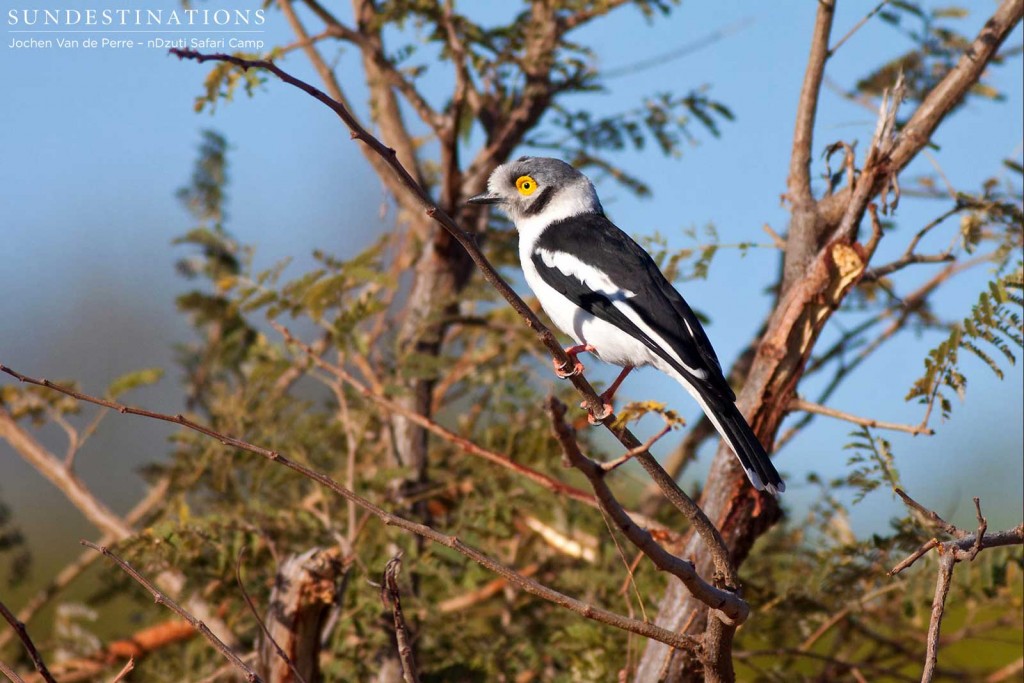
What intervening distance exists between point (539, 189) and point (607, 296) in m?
0.79

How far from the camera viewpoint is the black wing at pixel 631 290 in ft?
9.05

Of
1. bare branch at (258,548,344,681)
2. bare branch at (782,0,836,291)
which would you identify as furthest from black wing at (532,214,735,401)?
bare branch at (258,548,344,681)

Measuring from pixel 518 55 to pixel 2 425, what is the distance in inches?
107

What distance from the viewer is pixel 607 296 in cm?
297

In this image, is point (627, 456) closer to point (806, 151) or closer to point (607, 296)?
point (607, 296)

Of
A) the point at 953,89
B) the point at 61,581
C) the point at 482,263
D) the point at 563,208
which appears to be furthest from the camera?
the point at 61,581

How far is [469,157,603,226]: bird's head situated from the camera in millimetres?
3602

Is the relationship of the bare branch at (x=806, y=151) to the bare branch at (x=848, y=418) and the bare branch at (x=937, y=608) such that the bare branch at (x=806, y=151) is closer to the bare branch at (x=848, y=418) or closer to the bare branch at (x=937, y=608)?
the bare branch at (x=848, y=418)

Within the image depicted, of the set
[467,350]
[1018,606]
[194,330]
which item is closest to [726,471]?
[1018,606]

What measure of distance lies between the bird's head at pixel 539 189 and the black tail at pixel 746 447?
1244 millimetres

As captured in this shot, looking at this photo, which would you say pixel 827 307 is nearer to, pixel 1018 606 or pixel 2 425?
pixel 1018 606

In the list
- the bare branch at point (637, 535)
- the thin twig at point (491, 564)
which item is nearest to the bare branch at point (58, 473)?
the thin twig at point (491, 564)

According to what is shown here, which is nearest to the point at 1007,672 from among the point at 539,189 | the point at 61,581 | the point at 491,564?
the point at 539,189

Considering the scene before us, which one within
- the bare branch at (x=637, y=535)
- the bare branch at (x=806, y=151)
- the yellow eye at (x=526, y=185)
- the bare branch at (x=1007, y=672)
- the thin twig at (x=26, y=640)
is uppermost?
the bare branch at (x=806, y=151)
